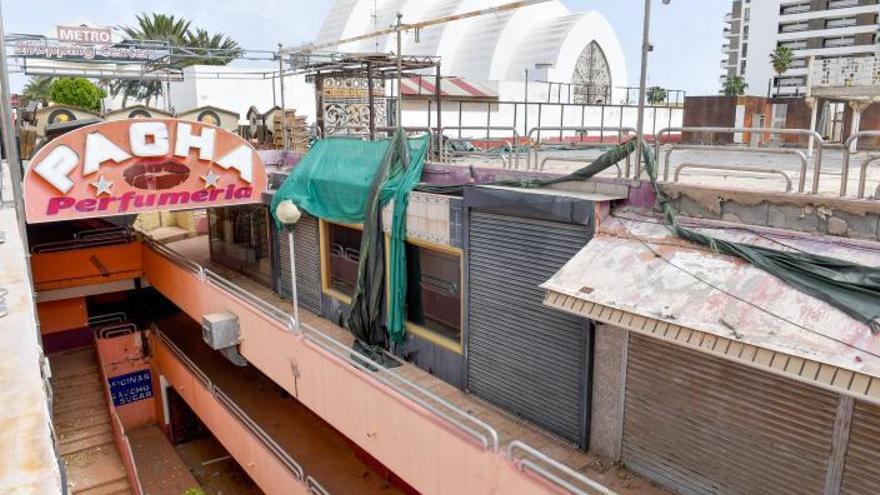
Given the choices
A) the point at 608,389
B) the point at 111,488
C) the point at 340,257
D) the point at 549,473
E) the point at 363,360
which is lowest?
the point at 111,488

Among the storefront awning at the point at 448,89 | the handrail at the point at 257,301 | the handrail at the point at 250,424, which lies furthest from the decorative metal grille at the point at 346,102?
the handrail at the point at 250,424

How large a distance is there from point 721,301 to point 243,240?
46.9 feet

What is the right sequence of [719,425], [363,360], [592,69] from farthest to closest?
[592,69] < [363,360] < [719,425]

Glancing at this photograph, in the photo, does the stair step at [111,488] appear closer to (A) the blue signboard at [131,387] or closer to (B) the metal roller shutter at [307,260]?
(A) the blue signboard at [131,387]

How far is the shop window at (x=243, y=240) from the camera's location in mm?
16281

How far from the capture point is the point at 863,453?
5629 mm

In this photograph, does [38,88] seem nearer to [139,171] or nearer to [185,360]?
[185,360]

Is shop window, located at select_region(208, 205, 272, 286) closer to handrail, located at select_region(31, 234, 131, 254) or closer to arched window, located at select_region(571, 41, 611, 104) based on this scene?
handrail, located at select_region(31, 234, 131, 254)

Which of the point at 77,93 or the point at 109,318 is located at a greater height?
the point at 77,93

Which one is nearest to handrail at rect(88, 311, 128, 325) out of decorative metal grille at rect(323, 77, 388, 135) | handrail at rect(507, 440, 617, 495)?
decorative metal grille at rect(323, 77, 388, 135)

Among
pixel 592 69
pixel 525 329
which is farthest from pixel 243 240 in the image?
pixel 592 69

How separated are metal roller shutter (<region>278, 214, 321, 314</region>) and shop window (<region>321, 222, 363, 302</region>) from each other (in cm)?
27

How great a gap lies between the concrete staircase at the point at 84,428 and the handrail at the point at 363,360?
4.46 m

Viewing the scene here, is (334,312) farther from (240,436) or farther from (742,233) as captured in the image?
(742,233)
